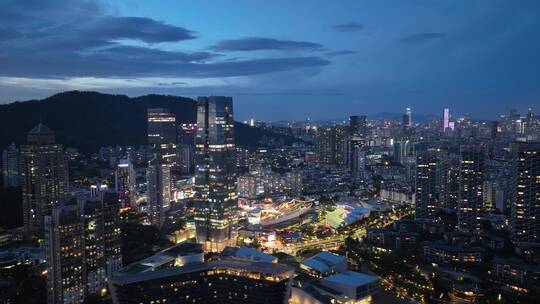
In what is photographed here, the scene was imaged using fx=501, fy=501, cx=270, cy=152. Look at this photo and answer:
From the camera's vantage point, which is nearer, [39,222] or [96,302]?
[96,302]

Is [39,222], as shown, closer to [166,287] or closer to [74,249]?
[74,249]

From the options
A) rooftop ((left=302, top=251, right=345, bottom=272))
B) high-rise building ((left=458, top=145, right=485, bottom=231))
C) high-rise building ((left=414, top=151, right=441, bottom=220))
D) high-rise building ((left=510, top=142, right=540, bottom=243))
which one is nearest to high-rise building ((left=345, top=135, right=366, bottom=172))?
high-rise building ((left=414, top=151, right=441, bottom=220))

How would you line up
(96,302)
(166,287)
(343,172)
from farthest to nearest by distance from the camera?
(343,172), (96,302), (166,287)

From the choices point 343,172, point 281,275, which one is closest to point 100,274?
point 281,275

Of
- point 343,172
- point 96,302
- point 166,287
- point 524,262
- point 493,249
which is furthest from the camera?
point 343,172

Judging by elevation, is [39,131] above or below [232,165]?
above

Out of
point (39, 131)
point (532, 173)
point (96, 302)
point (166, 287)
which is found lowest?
point (96, 302)

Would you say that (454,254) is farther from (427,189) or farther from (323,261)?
(427,189)
